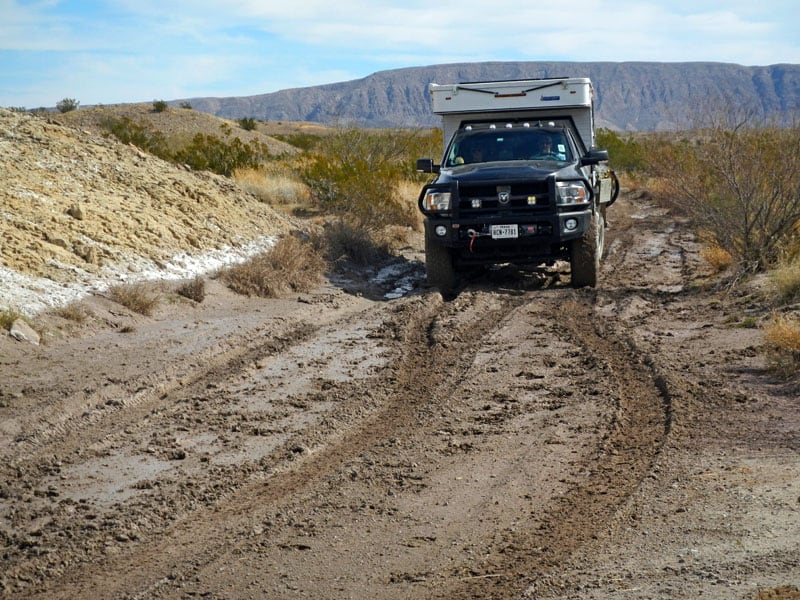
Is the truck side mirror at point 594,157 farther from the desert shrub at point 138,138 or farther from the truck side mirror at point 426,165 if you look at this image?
the desert shrub at point 138,138

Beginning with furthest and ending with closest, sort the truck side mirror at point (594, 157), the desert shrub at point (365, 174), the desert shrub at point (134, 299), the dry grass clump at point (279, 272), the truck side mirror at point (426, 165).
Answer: the desert shrub at point (365, 174) → the truck side mirror at point (426, 165) → the truck side mirror at point (594, 157) → the dry grass clump at point (279, 272) → the desert shrub at point (134, 299)

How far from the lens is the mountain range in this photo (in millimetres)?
129500

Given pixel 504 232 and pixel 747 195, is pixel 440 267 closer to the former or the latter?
pixel 504 232

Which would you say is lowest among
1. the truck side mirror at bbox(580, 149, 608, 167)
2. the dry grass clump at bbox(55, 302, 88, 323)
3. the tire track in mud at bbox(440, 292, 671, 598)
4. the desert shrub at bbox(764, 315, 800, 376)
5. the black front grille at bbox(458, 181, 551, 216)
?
the tire track in mud at bbox(440, 292, 671, 598)

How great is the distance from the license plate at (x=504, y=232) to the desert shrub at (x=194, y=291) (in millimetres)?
3748

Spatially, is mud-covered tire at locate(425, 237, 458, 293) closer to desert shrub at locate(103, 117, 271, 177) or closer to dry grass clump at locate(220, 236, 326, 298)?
dry grass clump at locate(220, 236, 326, 298)

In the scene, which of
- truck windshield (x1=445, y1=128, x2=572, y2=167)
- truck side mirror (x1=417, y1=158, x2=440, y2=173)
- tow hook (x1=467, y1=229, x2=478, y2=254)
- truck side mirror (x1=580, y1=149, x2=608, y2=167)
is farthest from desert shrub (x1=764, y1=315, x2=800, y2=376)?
truck side mirror (x1=417, y1=158, x2=440, y2=173)

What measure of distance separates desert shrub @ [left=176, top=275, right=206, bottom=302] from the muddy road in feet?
2.42

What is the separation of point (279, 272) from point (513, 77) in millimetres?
141784

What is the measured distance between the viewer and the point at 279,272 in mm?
13531

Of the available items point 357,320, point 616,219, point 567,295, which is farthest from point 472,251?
point 616,219

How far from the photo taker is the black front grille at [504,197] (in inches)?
496

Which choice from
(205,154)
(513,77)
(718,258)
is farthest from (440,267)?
(513,77)

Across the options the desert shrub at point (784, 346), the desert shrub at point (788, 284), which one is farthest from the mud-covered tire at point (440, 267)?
the desert shrub at point (784, 346)
